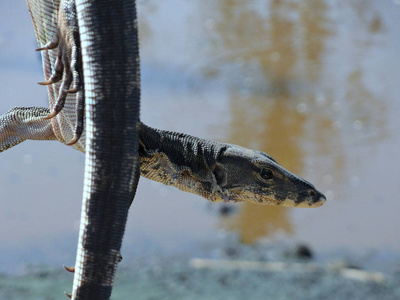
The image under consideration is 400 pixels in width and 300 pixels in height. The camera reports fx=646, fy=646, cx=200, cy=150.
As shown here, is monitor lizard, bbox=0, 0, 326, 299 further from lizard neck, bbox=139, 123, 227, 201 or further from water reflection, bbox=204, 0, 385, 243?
water reflection, bbox=204, 0, 385, 243

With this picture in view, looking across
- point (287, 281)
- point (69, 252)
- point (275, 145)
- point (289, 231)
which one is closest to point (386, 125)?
point (275, 145)

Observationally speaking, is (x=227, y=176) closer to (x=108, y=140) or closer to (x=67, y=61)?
(x=67, y=61)

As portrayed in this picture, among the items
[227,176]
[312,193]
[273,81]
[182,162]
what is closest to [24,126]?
[182,162]

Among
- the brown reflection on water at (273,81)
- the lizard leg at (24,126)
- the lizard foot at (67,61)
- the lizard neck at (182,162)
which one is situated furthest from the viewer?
the brown reflection on water at (273,81)

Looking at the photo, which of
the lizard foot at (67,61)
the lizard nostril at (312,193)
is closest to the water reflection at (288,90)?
the lizard nostril at (312,193)

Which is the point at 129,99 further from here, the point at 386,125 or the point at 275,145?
the point at 386,125

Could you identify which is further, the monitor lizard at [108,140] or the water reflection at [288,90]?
the water reflection at [288,90]

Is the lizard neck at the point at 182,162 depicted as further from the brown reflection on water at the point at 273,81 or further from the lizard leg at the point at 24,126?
the brown reflection on water at the point at 273,81
